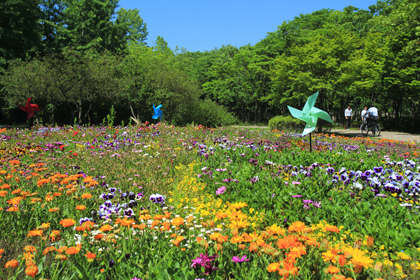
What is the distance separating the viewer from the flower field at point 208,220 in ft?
6.45

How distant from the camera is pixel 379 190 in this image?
3.70 m

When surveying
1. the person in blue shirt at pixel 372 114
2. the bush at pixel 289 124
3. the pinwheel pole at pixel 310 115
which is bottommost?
the bush at pixel 289 124

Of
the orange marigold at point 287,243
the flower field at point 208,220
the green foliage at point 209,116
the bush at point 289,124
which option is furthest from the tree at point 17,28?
the orange marigold at point 287,243

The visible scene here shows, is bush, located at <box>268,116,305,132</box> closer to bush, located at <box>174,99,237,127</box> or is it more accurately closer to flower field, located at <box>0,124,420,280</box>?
bush, located at <box>174,99,237,127</box>

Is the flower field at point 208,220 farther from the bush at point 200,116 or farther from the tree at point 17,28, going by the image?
the tree at point 17,28

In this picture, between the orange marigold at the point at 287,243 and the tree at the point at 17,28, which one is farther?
the tree at the point at 17,28

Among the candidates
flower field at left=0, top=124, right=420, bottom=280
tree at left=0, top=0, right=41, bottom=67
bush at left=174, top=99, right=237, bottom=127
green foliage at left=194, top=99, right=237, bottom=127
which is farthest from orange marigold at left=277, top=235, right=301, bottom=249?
tree at left=0, top=0, right=41, bottom=67

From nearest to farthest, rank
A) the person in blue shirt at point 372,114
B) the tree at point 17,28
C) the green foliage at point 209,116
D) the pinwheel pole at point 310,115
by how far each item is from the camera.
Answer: the pinwheel pole at point 310,115 → the person in blue shirt at point 372,114 → the tree at point 17,28 → the green foliage at point 209,116

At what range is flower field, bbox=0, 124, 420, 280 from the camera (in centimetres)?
196

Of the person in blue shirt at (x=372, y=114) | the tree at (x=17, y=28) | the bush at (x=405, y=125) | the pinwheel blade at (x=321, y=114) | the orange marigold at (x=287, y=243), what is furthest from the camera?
the bush at (x=405, y=125)

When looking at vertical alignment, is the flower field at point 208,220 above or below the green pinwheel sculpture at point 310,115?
below

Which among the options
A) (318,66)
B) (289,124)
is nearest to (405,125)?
(318,66)

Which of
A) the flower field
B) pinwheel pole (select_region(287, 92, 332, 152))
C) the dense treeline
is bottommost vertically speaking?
the flower field

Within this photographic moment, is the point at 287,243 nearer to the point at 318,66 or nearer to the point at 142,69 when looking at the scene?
→ the point at 318,66
